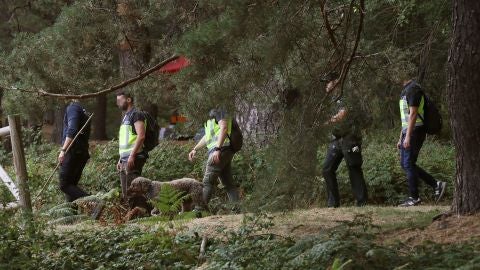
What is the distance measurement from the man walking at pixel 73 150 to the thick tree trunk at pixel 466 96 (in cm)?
595

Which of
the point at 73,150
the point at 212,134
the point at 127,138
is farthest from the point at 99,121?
the point at 212,134

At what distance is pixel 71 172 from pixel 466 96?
643 centimetres

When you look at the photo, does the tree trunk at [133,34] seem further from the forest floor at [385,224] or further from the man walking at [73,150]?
the forest floor at [385,224]

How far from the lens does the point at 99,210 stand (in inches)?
453

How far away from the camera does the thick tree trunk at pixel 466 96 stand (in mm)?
8328

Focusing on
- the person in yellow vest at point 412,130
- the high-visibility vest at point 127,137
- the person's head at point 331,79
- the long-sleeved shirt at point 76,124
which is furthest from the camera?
the long-sleeved shirt at point 76,124

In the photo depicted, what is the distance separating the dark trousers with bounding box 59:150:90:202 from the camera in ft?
41.4

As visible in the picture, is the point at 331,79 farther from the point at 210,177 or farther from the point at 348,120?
the point at 210,177

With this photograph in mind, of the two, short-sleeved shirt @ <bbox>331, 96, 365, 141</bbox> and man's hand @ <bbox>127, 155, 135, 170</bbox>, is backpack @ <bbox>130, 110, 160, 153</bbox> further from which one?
short-sleeved shirt @ <bbox>331, 96, 365, 141</bbox>

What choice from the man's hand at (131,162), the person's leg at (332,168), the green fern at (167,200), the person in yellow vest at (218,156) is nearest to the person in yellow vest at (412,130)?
the person's leg at (332,168)

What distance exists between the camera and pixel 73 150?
495 inches

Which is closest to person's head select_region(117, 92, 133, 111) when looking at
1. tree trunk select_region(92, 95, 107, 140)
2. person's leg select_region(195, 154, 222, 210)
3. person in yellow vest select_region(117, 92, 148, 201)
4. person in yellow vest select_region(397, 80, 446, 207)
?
person in yellow vest select_region(117, 92, 148, 201)

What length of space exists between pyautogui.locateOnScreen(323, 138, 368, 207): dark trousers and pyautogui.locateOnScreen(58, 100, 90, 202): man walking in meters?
3.54

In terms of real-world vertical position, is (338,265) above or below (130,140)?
below
